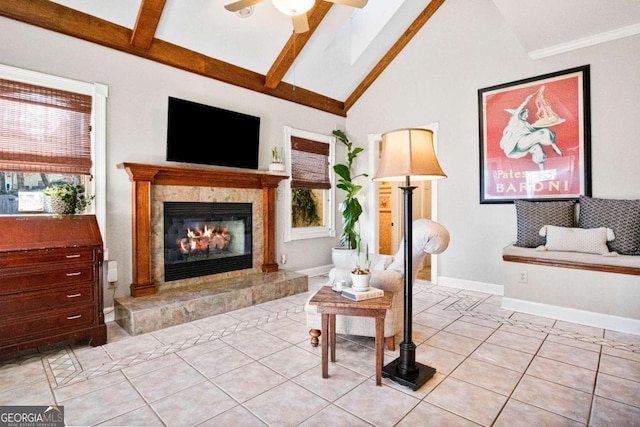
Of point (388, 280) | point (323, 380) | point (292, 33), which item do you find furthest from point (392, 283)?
point (292, 33)

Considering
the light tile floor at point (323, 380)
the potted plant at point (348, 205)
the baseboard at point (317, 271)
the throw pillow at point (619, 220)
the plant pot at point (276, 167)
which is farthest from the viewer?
the baseboard at point (317, 271)

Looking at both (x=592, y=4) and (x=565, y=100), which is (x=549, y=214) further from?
(x=592, y=4)

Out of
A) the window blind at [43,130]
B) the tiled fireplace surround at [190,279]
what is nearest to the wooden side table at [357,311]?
the tiled fireplace surround at [190,279]

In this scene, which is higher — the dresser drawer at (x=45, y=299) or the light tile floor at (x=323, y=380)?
the dresser drawer at (x=45, y=299)

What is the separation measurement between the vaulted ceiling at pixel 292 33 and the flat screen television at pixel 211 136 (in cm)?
50

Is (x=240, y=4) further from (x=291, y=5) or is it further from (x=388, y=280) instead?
(x=388, y=280)

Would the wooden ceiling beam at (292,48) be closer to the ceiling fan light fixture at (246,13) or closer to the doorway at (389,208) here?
the ceiling fan light fixture at (246,13)

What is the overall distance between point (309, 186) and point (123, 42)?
304cm

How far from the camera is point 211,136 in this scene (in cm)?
400

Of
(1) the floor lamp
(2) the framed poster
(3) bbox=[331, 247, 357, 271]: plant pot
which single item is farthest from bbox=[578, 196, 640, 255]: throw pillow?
(3) bbox=[331, 247, 357, 271]: plant pot

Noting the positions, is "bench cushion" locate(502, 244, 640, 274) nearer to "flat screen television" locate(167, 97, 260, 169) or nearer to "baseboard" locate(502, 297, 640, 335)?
"baseboard" locate(502, 297, 640, 335)

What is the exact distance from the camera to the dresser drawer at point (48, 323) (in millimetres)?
2389

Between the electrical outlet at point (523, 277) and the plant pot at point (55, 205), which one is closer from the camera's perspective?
the plant pot at point (55, 205)

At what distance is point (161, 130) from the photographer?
3705 mm
